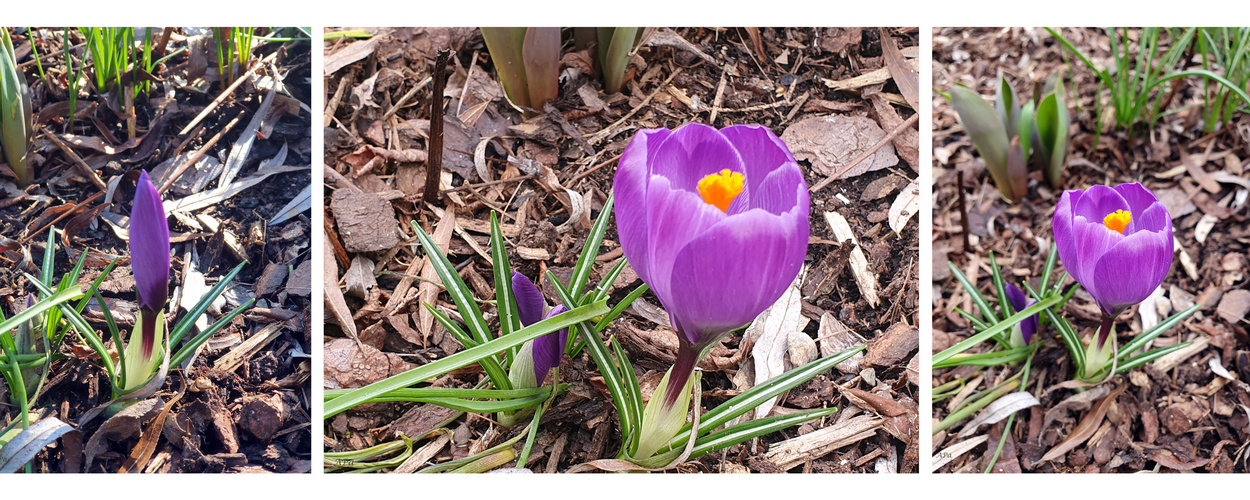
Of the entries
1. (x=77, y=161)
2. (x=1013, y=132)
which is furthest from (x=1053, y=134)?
(x=77, y=161)

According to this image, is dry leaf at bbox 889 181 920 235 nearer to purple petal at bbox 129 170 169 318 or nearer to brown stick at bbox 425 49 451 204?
brown stick at bbox 425 49 451 204

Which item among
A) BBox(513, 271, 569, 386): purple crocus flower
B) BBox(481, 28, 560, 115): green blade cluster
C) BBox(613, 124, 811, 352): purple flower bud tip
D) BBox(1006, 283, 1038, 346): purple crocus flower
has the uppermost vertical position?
BBox(481, 28, 560, 115): green blade cluster

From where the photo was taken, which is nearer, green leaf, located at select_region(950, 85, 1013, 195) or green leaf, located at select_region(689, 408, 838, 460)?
green leaf, located at select_region(689, 408, 838, 460)

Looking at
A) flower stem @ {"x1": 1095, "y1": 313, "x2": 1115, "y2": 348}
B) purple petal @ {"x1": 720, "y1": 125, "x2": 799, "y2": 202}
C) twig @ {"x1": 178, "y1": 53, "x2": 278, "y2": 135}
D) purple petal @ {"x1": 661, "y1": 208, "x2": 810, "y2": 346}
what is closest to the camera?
purple petal @ {"x1": 661, "y1": 208, "x2": 810, "y2": 346}

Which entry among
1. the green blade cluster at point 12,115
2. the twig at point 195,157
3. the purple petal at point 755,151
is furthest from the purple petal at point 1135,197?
the green blade cluster at point 12,115

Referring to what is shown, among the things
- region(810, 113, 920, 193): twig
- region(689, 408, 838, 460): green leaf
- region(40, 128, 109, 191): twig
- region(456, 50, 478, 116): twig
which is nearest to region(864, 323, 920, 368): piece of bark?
region(689, 408, 838, 460): green leaf
